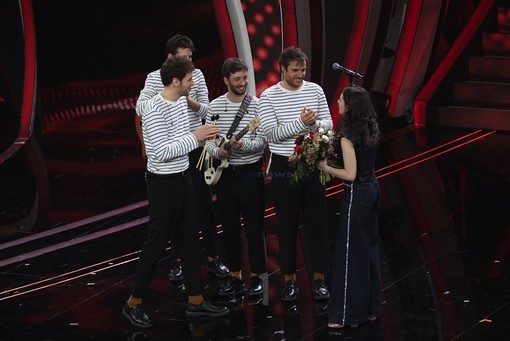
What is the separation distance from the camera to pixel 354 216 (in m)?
6.61

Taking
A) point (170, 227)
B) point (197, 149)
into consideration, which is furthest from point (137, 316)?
point (197, 149)

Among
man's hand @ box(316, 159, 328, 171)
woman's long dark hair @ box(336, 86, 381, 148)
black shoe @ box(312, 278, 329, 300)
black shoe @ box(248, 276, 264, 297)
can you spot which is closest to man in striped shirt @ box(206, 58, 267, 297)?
black shoe @ box(248, 276, 264, 297)

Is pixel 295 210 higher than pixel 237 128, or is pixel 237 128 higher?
pixel 237 128

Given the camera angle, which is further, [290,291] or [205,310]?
[290,291]

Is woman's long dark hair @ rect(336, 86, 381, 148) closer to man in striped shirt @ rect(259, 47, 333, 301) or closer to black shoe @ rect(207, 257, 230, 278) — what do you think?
man in striped shirt @ rect(259, 47, 333, 301)

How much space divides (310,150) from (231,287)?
1383 millimetres

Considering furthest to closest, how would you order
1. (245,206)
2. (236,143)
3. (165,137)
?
(245,206)
(236,143)
(165,137)

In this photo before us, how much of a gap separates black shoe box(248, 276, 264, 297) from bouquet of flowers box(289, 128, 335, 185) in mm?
944

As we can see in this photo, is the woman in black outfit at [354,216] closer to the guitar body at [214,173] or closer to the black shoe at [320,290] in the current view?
the black shoe at [320,290]

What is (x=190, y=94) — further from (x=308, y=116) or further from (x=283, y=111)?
(x=308, y=116)

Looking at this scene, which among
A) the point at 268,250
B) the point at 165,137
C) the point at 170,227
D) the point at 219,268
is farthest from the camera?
the point at 268,250

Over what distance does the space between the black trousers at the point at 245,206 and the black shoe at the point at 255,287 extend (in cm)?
6

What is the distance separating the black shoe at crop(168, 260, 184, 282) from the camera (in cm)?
769

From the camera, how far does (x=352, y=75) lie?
22.3 feet
